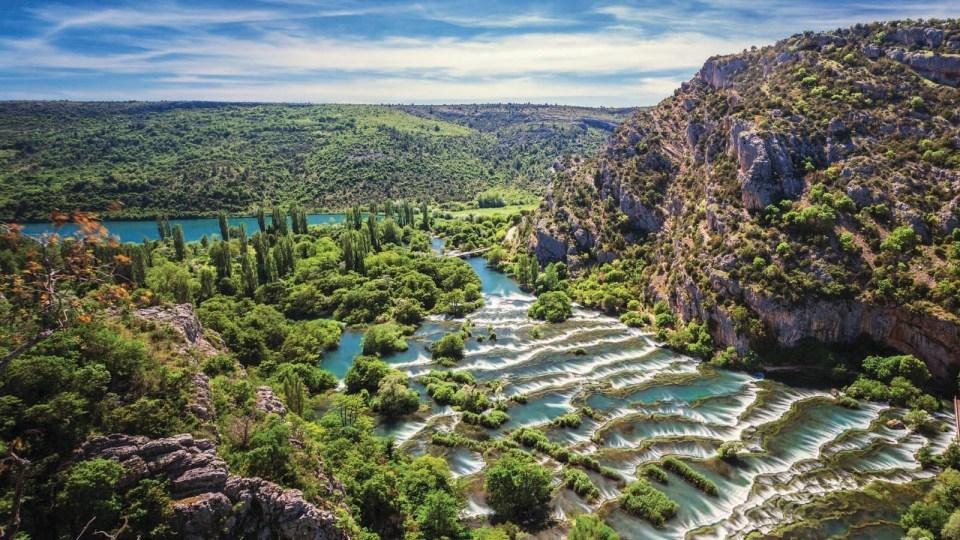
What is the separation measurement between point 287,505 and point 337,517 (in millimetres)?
5598

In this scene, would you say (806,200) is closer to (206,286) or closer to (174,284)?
(174,284)

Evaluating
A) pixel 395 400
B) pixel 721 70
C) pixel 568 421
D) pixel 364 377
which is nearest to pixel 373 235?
pixel 364 377

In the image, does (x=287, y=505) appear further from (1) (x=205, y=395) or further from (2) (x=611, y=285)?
(2) (x=611, y=285)

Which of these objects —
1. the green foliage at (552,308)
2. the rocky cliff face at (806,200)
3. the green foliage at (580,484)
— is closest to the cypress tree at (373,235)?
the rocky cliff face at (806,200)

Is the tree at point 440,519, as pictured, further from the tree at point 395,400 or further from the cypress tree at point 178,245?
the cypress tree at point 178,245

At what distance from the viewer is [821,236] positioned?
332 ft

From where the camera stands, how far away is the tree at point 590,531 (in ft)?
170

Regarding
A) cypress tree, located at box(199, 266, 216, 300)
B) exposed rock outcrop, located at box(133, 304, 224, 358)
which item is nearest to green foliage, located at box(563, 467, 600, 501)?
exposed rock outcrop, located at box(133, 304, 224, 358)

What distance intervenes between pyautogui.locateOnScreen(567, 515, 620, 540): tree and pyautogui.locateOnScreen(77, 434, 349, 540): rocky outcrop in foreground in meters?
24.6

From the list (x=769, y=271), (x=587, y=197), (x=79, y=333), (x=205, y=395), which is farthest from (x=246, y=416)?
(x=587, y=197)

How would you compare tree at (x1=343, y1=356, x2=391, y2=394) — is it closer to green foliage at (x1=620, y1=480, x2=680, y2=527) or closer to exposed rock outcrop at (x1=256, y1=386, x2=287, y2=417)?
exposed rock outcrop at (x1=256, y1=386, x2=287, y2=417)

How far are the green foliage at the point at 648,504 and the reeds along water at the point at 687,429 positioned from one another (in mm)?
1052

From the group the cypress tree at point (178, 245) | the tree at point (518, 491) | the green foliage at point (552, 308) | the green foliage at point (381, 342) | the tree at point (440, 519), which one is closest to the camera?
the tree at point (440, 519)

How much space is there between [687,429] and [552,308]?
5163 centimetres
